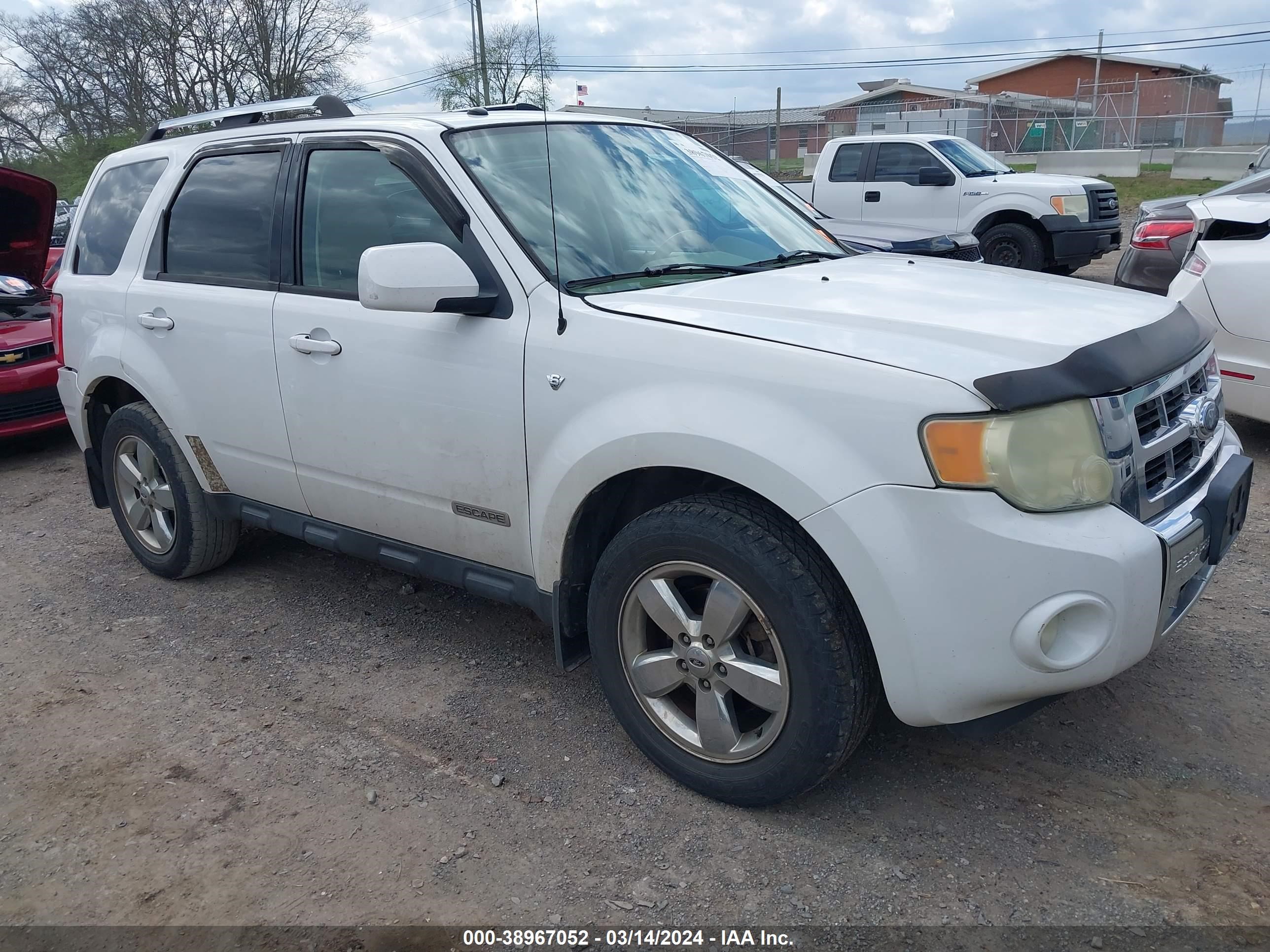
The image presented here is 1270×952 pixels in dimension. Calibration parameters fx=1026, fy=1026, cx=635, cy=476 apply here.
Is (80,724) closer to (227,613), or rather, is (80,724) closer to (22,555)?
(227,613)

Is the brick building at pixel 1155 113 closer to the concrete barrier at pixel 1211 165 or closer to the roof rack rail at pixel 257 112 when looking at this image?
the concrete barrier at pixel 1211 165

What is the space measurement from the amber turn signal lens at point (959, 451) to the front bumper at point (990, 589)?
0.10ft

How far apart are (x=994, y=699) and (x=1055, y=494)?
497mm

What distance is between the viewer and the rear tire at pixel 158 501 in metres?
4.36

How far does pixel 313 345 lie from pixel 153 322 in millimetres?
1108

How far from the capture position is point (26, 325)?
7297 mm

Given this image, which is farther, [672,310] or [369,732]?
[369,732]

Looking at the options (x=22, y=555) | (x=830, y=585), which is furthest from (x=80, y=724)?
(x=830, y=585)

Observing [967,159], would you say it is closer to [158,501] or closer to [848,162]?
[848,162]

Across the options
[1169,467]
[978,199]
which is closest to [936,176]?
[978,199]

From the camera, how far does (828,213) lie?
1266cm

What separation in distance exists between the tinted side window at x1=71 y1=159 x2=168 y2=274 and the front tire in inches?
116

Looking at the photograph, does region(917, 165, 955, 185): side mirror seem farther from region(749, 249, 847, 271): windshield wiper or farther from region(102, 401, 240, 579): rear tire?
region(102, 401, 240, 579): rear tire

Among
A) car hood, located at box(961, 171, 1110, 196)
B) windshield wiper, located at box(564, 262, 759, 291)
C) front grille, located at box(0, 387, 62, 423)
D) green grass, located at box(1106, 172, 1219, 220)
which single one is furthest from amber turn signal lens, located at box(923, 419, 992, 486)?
green grass, located at box(1106, 172, 1219, 220)
